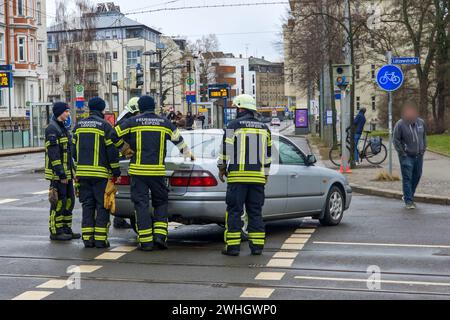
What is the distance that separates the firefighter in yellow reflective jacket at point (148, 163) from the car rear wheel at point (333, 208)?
10.1ft

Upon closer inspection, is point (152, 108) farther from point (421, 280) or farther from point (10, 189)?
point (10, 189)

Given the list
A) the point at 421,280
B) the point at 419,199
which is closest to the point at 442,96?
the point at 419,199

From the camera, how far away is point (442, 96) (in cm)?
5053

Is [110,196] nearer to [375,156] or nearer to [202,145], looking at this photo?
[202,145]

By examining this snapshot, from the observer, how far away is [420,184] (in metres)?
17.6

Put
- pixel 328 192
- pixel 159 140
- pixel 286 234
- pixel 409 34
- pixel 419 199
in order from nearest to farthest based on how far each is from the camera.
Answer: pixel 159 140 < pixel 286 234 < pixel 328 192 < pixel 419 199 < pixel 409 34

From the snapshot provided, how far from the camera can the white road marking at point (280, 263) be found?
27.5 ft

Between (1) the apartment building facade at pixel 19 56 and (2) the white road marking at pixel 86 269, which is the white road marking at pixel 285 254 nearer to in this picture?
(2) the white road marking at pixel 86 269

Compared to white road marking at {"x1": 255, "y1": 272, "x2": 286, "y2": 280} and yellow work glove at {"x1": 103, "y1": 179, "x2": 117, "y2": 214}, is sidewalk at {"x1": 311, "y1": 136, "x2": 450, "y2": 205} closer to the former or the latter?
yellow work glove at {"x1": 103, "y1": 179, "x2": 117, "y2": 214}

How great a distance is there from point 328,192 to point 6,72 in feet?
117

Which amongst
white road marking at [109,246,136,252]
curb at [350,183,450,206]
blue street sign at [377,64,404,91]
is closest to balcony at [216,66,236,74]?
blue street sign at [377,64,404,91]

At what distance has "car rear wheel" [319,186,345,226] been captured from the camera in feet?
38.0

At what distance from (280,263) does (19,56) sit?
60252 millimetres

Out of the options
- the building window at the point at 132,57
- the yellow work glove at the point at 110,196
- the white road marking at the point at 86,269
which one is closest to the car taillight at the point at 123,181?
the yellow work glove at the point at 110,196
